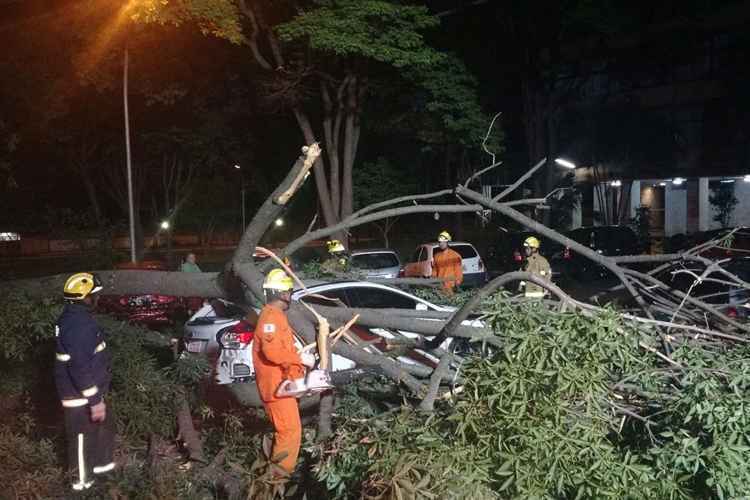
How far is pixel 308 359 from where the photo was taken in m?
5.09

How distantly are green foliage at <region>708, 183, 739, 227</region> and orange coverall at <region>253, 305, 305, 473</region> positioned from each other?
92.9ft

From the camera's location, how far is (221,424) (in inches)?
Answer: 252

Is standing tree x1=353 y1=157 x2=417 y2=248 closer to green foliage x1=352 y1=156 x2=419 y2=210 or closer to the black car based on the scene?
green foliage x1=352 y1=156 x2=419 y2=210

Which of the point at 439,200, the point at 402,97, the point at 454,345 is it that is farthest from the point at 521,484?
the point at 439,200

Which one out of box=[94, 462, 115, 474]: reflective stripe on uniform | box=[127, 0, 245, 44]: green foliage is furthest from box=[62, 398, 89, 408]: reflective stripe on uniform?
box=[127, 0, 245, 44]: green foliage

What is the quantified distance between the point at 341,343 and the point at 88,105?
2284 centimetres

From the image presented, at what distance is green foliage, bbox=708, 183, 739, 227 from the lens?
1128 inches

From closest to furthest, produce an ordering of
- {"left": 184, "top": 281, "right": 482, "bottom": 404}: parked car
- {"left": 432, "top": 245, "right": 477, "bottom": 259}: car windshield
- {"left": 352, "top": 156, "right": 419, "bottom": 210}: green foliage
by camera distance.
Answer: {"left": 184, "top": 281, "right": 482, "bottom": 404}: parked car
{"left": 432, "top": 245, "right": 477, "bottom": 259}: car windshield
{"left": 352, "top": 156, "right": 419, "bottom": 210}: green foliage

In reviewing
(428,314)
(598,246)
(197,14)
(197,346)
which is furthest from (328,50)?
(428,314)

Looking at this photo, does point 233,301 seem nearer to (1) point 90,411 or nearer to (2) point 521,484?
(1) point 90,411

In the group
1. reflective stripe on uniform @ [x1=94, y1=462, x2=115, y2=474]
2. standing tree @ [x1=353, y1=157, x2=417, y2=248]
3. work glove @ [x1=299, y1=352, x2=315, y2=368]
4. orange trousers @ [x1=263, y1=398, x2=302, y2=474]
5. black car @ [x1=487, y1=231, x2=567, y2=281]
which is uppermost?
standing tree @ [x1=353, y1=157, x2=417, y2=248]

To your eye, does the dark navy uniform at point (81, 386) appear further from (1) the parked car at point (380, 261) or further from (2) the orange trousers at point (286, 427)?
(1) the parked car at point (380, 261)

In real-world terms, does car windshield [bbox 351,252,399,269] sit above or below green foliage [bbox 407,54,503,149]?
below

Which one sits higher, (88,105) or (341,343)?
(88,105)
